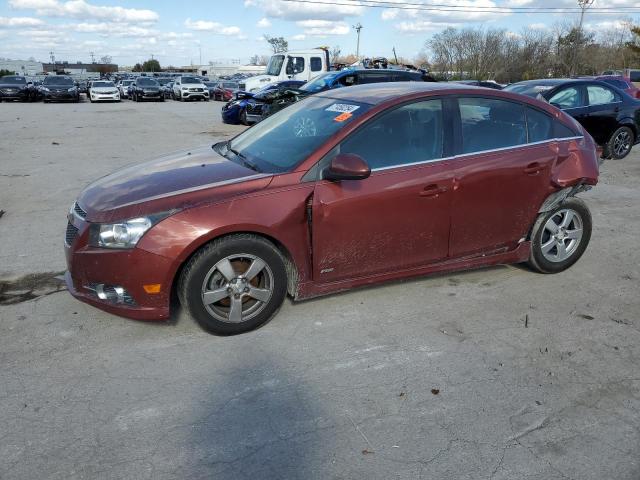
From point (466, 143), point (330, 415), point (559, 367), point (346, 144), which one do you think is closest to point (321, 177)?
point (346, 144)

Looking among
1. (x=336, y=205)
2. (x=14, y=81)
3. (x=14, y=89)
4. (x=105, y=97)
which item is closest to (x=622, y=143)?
(x=336, y=205)

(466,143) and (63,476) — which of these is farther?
(466,143)

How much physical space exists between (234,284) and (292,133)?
1403 mm

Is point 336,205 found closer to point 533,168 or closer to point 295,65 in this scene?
point 533,168

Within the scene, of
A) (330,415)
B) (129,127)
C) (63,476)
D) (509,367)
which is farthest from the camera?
(129,127)

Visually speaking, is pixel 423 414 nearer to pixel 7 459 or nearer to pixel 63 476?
pixel 63 476

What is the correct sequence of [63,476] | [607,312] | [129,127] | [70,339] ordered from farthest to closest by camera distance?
[129,127] → [607,312] → [70,339] → [63,476]

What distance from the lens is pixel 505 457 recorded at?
2.66m

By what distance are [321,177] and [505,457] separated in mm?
2076

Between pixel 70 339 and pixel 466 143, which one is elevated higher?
pixel 466 143

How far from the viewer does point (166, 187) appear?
12.4 ft

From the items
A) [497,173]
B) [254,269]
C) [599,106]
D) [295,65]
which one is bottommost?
[254,269]

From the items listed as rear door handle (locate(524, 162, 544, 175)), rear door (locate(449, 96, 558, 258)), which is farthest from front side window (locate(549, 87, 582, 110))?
rear door handle (locate(524, 162, 544, 175))

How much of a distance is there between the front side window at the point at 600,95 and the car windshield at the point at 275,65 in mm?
15176
